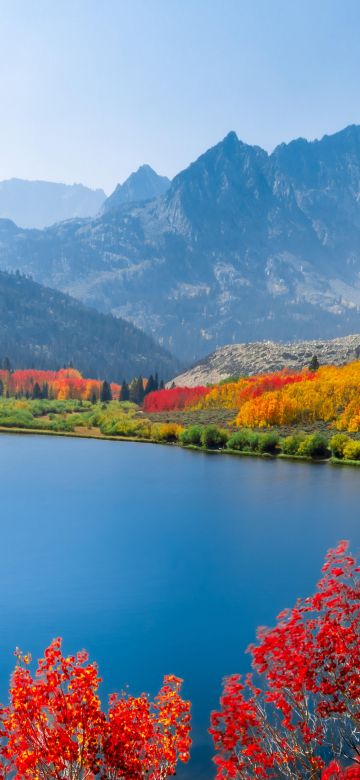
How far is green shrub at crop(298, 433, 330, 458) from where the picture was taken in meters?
113

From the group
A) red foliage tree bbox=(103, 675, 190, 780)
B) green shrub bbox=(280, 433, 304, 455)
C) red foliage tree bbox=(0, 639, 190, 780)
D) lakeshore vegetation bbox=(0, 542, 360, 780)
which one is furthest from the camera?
green shrub bbox=(280, 433, 304, 455)

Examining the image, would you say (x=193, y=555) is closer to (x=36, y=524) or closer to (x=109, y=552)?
(x=109, y=552)

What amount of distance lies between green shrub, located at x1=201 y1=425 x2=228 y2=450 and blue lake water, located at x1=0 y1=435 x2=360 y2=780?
81.8 feet

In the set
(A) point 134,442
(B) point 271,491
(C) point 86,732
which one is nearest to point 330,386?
(A) point 134,442

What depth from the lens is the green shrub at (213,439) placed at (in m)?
126

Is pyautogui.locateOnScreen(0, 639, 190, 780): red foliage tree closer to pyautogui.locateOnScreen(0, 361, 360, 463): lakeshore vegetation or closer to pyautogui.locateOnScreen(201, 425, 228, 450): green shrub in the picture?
pyautogui.locateOnScreen(0, 361, 360, 463): lakeshore vegetation

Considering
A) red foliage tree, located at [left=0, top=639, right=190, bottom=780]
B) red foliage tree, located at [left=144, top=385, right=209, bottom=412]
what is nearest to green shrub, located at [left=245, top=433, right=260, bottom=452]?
red foliage tree, located at [left=144, top=385, right=209, bottom=412]

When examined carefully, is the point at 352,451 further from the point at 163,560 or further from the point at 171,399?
the point at 171,399

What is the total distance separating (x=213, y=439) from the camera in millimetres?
125812

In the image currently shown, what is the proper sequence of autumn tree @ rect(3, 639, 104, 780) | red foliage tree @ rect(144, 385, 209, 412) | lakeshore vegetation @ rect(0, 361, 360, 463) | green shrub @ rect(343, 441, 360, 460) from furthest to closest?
red foliage tree @ rect(144, 385, 209, 412) → lakeshore vegetation @ rect(0, 361, 360, 463) → green shrub @ rect(343, 441, 360, 460) → autumn tree @ rect(3, 639, 104, 780)

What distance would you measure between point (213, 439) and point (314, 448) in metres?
21.7

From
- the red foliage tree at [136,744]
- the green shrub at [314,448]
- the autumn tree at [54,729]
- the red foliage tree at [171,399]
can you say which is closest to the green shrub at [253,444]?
the green shrub at [314,448]

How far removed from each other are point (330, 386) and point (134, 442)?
157 feet

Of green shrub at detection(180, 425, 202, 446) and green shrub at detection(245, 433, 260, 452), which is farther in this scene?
green shrub at detection(180, 425, 202, 446)
